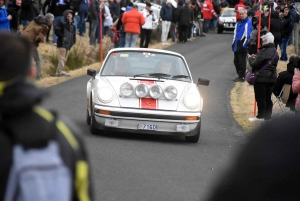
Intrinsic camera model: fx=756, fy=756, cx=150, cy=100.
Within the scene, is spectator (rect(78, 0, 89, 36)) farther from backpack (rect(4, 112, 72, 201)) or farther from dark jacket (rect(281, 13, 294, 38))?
backpack (rect(4, 112, 72, 201))

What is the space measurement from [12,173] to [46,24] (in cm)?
1551

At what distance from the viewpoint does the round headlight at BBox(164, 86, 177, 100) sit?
37.9ft

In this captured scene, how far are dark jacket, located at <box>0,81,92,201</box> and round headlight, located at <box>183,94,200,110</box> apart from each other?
344 inches

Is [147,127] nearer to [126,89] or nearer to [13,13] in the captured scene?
[126,89]

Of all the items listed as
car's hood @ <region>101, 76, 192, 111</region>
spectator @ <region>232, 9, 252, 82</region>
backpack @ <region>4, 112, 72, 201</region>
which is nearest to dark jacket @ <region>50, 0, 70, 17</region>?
spectator @ <region>232, 9, 252, 82</region>

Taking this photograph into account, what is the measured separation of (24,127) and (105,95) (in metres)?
8.77

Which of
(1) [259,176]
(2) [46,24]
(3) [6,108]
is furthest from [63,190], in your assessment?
(2) [46,24]

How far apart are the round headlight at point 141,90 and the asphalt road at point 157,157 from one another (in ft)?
2.32

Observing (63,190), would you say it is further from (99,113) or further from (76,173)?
(99,113)

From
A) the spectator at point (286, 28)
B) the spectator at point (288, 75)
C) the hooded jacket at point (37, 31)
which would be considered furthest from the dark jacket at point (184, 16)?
the spectator at point (288, 75)

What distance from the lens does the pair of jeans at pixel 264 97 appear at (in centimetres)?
1441

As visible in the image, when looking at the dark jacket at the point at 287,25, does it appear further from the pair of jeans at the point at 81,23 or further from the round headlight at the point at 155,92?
the round headlight at the point at 155,92

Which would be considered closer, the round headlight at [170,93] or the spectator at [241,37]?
the round headlight at [170,93]

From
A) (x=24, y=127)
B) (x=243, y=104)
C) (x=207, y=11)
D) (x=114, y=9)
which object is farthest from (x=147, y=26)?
(x=24, y=127)
